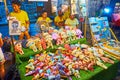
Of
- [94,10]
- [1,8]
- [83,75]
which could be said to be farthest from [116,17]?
[83,75]

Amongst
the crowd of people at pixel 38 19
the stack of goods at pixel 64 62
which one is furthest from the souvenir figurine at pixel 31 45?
the crowd of people at pixel 38 19

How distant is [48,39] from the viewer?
13.6 ft

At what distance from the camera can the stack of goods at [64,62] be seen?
10.5 feet

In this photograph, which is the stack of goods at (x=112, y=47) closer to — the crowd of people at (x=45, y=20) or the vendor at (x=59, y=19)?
the crowd of people at (x=45, y=20)

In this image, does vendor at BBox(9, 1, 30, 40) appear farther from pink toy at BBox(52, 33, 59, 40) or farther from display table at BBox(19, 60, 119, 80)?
display table at BBox(19, 60, 119, 80)

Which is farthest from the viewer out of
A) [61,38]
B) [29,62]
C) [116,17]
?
[116,17]

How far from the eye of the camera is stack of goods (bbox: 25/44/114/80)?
10.5 feet

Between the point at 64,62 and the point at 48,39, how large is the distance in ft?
2.81

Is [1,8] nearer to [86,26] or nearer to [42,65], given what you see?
[86,26]

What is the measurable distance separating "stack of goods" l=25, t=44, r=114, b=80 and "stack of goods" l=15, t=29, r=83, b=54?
0.21 meters

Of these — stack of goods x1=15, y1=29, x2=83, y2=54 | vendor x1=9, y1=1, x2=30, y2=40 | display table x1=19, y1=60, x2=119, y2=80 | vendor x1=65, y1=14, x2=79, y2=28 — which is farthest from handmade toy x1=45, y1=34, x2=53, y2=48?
vendor x1=65, y1=14, x2=79, y2=28

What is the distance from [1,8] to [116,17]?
677 centimetres

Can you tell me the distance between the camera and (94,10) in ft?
23.7

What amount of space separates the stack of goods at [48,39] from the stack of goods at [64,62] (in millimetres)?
Answer: 209
